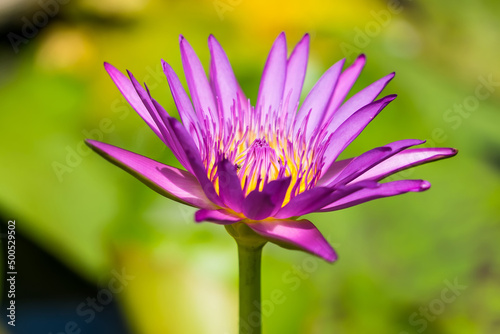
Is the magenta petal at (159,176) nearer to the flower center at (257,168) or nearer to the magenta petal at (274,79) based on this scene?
the flower center at (257,168)

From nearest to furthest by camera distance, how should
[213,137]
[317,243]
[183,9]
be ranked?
[317,243] → [213,137] → [183,9]

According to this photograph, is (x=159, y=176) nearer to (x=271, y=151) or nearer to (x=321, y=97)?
Answer: (x=271, y=151)

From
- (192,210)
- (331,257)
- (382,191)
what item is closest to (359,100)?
(382,191)

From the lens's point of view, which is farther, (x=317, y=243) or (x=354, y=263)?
(x=354, y=263)

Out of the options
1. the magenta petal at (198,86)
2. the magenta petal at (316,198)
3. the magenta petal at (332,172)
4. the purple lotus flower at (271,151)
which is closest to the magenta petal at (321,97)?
the purple lotus flower at (271,151)

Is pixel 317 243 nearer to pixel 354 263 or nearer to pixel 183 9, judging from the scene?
pixel 354 263

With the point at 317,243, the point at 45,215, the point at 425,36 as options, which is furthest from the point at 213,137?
the point at 425,36
